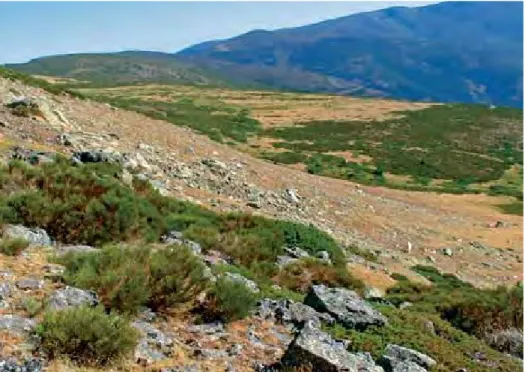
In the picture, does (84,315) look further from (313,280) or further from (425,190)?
(425,190)

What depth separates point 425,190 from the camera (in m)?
46.7

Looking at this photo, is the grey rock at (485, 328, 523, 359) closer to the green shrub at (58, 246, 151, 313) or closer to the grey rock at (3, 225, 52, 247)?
the green shrub at (58, 246, 151, 313)

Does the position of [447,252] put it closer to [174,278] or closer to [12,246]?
[174,278]

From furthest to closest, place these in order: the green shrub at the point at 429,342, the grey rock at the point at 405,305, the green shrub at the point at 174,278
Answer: the grey rock at the point at 405,305
the green shrub at the point at 429,342
the green shrub at the point at 174,278

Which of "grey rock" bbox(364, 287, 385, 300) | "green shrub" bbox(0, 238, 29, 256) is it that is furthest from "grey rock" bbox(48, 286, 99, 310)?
"grey rock" bbox(364, 287, 385, 300)

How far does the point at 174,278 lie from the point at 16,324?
2.25 metres

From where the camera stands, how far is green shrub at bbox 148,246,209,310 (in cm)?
884

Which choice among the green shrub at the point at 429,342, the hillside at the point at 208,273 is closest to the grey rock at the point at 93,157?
the hillside at the point at 208,273

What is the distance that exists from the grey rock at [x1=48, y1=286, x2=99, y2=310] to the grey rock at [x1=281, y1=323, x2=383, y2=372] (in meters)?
2.32

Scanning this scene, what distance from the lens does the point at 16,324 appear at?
7340mm

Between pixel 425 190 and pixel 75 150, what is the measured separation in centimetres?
2899

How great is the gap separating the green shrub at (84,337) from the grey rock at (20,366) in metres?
0.29

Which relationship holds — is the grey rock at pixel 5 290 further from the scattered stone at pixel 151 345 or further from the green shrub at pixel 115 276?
the scattered stone at pixel 151 345

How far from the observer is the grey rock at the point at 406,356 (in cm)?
841
